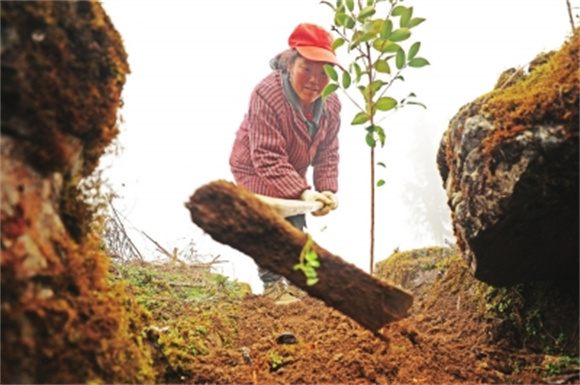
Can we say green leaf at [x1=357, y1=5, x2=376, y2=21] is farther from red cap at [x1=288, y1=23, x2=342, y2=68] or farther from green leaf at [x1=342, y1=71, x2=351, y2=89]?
red cap at [x1=288, y1=23, x2=342, y2=68]

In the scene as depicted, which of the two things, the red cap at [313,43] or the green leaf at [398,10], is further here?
the red cap at [313,43]

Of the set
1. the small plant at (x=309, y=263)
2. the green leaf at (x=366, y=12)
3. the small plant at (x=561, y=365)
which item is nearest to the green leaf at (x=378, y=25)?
the green leaf at (x=366, y=12)

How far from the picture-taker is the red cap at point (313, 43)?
328 cm

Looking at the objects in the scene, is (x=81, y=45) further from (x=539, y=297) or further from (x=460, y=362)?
(x=539, y=297)

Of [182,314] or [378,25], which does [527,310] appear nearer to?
[378,25]

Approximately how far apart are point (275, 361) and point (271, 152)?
5.87ft

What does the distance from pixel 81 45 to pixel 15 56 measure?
21 cm

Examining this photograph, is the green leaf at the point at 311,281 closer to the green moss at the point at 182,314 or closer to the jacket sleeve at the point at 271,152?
the green moss at the point at 182,314

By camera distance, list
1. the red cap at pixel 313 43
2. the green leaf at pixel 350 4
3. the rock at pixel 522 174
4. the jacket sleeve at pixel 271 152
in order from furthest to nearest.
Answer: the red cap at pixel 313 43
the jacket sleeve at pixel 271 152
the green leaf at pixel 350 4
the rock at pixel 522 174

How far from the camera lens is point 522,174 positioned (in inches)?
68.1

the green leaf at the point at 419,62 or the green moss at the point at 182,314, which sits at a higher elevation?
the green leaf at the point at 419,62

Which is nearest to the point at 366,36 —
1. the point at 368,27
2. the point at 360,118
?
the point at 368,27

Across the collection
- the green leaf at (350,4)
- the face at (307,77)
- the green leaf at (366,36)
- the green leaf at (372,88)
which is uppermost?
the face at (307,77)

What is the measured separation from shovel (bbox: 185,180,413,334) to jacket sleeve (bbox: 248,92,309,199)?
154cm
